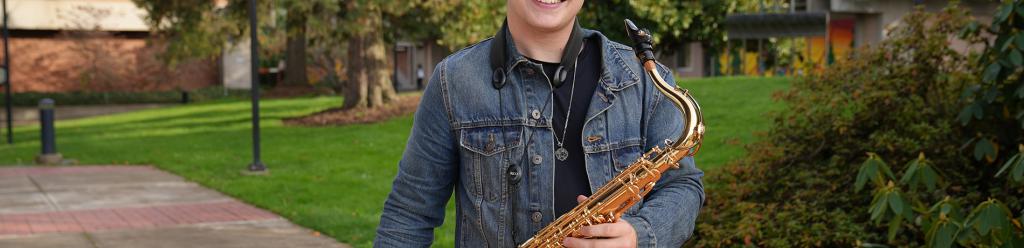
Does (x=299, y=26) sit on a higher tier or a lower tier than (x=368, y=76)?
higher

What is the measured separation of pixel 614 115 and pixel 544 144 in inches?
7.1

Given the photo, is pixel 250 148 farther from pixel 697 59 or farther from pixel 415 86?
pixel 415 86

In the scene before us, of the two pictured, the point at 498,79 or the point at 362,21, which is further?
the point at 362,21

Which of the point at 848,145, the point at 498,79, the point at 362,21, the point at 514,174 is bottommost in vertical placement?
the point at 848,145

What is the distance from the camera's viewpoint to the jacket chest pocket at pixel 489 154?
251 cm

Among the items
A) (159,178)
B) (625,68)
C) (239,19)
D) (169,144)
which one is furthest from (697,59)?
(625,68)

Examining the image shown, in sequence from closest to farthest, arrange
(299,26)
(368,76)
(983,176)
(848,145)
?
(983,176) < (848,145) < (368,76) < (299,26)

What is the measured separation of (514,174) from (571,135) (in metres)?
0.17

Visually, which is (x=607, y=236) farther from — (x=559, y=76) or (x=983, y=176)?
(x=983, y=176)

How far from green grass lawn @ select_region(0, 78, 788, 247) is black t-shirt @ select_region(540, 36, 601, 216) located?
5.11 meters

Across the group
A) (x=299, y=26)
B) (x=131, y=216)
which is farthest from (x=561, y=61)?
(x=299, y=26)

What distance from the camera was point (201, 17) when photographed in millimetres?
21812

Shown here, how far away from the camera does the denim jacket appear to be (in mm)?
2506

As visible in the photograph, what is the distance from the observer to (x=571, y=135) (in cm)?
254
